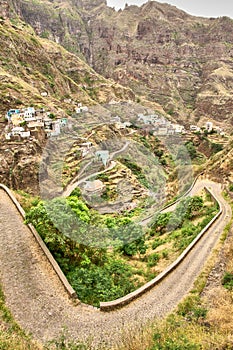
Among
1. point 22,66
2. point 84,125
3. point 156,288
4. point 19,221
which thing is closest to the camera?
point 156,288

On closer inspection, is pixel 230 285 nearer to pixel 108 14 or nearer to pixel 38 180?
pixel 38 180

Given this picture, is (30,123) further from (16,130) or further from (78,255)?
(78,255)

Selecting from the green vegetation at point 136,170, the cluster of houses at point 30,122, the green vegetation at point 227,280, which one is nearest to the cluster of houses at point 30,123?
the cluster of houses at point 30,122

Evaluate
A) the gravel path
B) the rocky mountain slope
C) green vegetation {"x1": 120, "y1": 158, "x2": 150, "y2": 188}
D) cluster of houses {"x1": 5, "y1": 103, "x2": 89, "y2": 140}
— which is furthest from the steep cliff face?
the rocky mountain slope

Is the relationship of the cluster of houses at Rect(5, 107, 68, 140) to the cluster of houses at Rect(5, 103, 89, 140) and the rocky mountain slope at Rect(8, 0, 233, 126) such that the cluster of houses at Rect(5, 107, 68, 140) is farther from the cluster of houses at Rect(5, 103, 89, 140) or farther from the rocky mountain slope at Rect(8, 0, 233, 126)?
the rocky mountain slope at Rect(8, 0, 233, 126)

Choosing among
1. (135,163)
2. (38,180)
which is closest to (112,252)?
(38,180)
